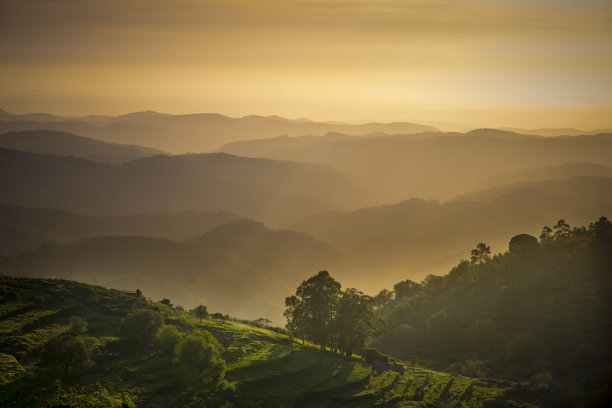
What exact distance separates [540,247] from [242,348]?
412 feet

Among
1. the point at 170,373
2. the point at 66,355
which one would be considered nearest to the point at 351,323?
the point at 170,373

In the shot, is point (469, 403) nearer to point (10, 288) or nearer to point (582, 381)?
point (582, 381)

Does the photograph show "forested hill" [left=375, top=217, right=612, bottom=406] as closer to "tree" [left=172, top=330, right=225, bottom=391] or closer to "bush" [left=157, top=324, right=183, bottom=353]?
"tree" [left=172, top=330, right=225, bottom=391]

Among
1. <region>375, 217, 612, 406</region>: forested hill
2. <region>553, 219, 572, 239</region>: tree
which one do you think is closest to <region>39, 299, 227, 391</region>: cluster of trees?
<region>375, 217, 612, 406</region>: forested hill

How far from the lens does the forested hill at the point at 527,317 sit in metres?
110

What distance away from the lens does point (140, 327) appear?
8500 centimetres

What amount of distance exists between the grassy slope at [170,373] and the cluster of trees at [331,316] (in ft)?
12.5

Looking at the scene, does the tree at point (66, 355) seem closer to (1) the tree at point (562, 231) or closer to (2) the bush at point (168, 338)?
(2) the bush at point (168, 338)

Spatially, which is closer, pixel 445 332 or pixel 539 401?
pixel 539 401

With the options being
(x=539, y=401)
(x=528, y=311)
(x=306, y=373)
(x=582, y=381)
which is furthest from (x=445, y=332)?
(x=306, y=373)

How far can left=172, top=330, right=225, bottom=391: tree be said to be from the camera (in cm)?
7325

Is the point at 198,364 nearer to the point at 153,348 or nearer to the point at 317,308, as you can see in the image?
the point at 153,348

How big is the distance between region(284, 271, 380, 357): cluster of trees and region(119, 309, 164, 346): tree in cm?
3229

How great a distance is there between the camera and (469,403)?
85750 mm
